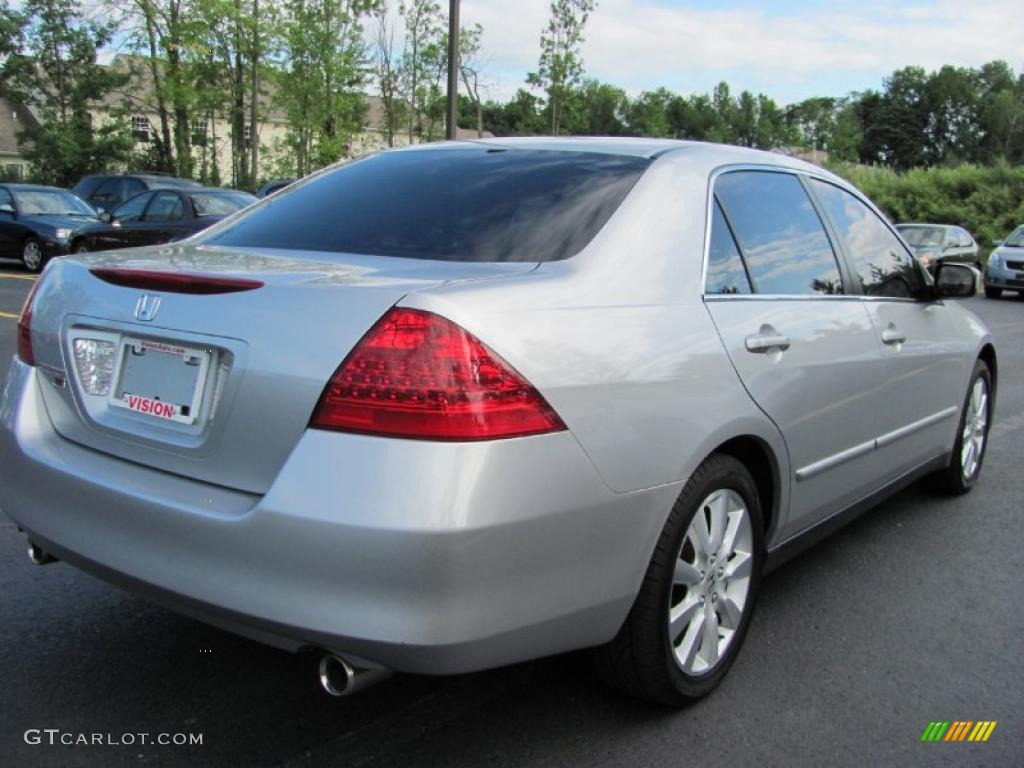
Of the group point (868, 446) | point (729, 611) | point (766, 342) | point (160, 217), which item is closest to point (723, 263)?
point (766, 342)

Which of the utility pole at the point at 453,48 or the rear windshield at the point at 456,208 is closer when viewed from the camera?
the rear windshield at the point at 456,208

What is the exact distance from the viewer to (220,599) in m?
2.16

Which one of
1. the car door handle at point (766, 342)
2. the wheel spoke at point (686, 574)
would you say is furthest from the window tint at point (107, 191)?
the wheel spoke at point (686, 574)

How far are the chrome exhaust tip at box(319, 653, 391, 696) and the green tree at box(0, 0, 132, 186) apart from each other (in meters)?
41.2

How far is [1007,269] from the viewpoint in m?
20.0

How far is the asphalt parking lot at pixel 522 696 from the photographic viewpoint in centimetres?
253

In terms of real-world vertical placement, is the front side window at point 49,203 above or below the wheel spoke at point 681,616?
below

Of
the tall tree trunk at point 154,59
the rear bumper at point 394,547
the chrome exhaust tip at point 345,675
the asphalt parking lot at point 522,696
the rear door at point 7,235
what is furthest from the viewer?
the tall tree trunk at point 154,59

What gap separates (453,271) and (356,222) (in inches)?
25.5

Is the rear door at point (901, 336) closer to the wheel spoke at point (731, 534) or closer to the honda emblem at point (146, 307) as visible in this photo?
the wheel spoke at point (731, 534)

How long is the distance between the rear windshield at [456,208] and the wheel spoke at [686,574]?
2.98 feet

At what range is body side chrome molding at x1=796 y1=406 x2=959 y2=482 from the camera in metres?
3.28

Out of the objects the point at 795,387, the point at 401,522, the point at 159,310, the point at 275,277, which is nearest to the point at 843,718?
the point at 795,387

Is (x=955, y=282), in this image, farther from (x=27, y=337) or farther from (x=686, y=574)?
(x=27, y=337)
